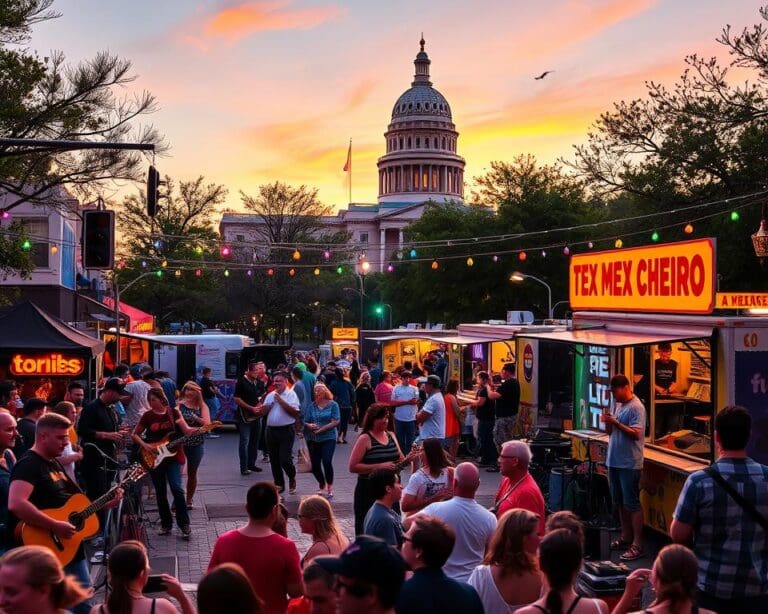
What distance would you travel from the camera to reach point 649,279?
41.6ft

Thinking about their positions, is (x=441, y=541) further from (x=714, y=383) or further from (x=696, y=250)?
(x=696, y=250)

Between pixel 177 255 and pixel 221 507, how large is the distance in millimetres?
52749

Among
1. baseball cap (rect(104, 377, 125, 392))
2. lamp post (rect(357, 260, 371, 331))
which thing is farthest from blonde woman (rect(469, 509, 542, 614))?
lamp post (rect(357, 260, 371, 331))

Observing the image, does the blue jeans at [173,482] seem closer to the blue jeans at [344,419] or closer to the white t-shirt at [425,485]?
the white t-shirt at [425,485]

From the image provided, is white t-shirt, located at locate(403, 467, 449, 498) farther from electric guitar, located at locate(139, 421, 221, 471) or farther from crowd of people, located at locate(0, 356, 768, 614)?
electric guitar, located at locate(139, 421, 221, 471)

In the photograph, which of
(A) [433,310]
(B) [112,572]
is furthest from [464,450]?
(A) [433,310]

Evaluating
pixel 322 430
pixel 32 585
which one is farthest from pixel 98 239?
pixel 32 585

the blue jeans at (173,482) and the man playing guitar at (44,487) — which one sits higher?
the man playing guitar at (44,487)

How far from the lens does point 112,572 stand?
456 centimetres

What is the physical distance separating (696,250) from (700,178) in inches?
915

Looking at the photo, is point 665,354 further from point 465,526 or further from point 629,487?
point 465,526

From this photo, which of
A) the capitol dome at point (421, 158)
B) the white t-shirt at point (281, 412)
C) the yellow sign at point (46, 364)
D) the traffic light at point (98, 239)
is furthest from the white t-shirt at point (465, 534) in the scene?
the capitol dome at point (421, 158)

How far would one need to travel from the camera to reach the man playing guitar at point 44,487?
6.70 meters

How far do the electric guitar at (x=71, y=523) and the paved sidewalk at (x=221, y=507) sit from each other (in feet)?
8.17
